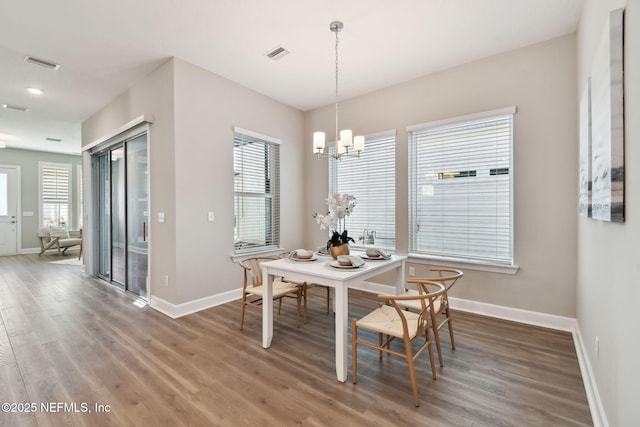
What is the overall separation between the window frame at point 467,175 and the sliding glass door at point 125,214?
352cm

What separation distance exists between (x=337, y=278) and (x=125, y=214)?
3.75 m

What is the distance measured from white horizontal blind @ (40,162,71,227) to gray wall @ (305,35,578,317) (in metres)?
10.2

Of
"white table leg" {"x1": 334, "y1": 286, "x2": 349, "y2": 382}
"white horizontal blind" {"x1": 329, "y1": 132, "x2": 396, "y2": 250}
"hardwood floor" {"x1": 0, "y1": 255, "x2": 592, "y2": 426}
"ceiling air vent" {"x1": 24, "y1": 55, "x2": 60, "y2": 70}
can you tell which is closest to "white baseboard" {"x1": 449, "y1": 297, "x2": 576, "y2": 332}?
"hardwood floor" {"x1": 0, "y1": 255, "x2": 592, "y2": 426}

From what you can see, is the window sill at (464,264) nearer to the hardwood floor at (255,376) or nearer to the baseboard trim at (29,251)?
the hardwood floor at (255,376)

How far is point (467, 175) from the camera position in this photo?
3520mm

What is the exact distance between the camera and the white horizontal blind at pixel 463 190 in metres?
3.30

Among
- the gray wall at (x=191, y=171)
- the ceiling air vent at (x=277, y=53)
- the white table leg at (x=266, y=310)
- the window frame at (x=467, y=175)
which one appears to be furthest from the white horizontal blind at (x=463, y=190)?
the gray wall at (x=191, y=171)

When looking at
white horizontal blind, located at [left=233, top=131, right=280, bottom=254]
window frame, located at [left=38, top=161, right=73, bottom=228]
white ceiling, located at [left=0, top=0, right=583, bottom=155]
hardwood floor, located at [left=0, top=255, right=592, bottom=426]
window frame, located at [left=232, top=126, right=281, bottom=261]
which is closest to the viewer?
hardwood floor, located at [left=0, top=255, right=592, bottom=426]

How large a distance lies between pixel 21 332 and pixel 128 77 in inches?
125

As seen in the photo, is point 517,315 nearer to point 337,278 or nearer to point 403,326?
point 403,326

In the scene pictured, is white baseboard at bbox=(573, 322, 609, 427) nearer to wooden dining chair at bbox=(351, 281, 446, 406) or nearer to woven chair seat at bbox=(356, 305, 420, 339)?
wooden dining chair at bbox=(351, 281, 446, 406)

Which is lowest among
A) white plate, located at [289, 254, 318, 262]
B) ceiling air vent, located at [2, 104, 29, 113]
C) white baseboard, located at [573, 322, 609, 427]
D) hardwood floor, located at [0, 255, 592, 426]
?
hardwood floor, located at [0, 255, 592, 426]

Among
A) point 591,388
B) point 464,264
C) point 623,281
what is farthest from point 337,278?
point 464,264

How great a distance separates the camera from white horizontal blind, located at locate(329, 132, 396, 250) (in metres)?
4.17
